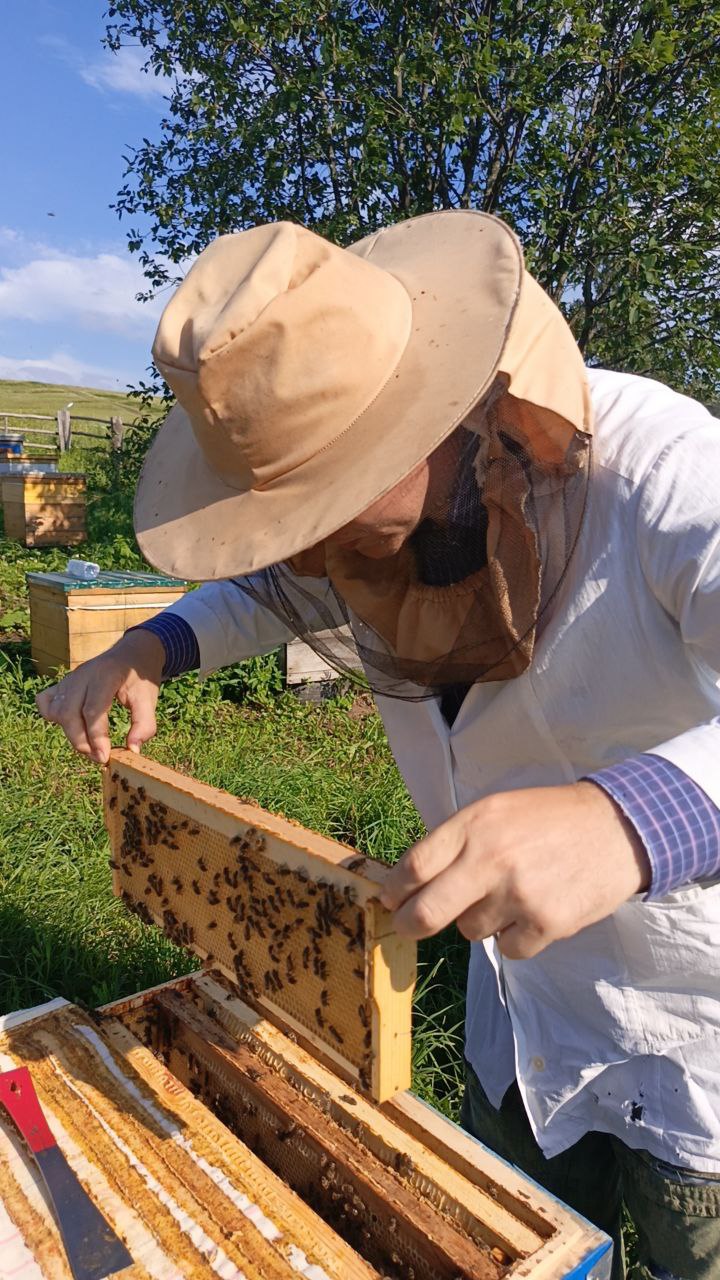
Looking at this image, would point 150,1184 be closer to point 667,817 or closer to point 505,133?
point 667,817

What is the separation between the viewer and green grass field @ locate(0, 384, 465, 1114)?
11.1ft

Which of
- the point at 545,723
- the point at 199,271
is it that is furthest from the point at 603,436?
the point at 199,271

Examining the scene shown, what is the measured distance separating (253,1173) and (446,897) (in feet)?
2.49

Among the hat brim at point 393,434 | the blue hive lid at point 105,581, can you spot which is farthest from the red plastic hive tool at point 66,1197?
the blue hive lid at point 105,581

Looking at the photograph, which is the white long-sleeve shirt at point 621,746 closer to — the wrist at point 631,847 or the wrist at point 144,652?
the wrist at point 631,847

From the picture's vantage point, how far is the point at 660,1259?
1.67 m

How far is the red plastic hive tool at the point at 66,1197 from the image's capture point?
1292 mm

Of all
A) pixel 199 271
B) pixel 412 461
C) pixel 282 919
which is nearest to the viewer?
pixel 412 461

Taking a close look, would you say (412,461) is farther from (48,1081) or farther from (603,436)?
(48,1081)

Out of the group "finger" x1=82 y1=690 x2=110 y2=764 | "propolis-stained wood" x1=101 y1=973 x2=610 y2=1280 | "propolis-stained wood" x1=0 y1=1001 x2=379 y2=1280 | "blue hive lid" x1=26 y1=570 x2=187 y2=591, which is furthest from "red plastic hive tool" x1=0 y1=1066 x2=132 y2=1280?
"blue hive lid" x1=26 y1=570 x2=187 y2=591

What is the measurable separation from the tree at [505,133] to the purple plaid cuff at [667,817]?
20.7ft

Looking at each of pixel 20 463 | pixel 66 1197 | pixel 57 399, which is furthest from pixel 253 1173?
pixel 57 399

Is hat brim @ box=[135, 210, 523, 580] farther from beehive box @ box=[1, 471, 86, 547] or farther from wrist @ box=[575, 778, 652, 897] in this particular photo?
beehive box @ box=[1, 471, 86, 547]

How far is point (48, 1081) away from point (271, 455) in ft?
4.05
